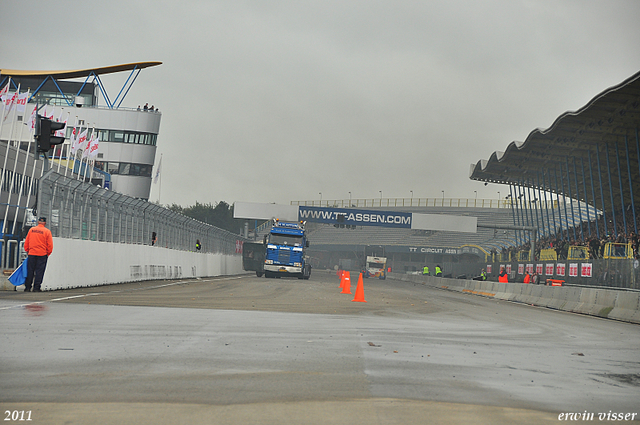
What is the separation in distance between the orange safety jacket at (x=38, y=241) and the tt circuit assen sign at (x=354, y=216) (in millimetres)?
54680

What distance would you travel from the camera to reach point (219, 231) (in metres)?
50.5

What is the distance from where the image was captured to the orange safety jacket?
55.0 ft

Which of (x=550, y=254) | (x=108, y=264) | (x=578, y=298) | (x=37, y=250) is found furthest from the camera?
→ (x=550, y=254)

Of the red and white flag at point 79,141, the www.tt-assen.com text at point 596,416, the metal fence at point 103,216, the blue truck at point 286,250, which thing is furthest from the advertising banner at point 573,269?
the red and white flag at point 79,141

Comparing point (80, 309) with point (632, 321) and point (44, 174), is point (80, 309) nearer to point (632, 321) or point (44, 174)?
point (44, 174)

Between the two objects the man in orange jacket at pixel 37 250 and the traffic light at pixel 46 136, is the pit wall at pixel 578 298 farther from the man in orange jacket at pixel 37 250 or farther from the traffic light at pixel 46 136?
the traffic light at pixel 46 136

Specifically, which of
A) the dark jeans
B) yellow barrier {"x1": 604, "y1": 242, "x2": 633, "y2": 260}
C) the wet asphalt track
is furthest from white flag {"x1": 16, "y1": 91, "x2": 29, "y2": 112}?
yellow barrier {"x1": 604, "y1": 242, "x2": 633, "y2": 260}

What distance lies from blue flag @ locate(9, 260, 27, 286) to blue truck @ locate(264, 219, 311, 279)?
1079 inches

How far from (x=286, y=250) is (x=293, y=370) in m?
38.3

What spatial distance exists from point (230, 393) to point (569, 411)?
8.96ft

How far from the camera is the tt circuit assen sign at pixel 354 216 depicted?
236 feet

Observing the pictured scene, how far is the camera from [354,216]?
239 feet

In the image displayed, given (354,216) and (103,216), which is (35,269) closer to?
(103,216)

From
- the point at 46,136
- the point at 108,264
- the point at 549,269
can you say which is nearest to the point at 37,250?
the point at 46,136
